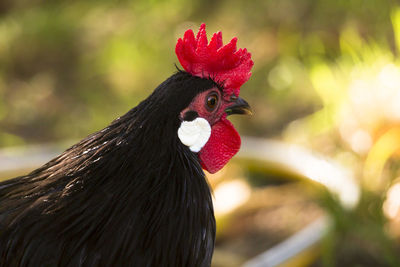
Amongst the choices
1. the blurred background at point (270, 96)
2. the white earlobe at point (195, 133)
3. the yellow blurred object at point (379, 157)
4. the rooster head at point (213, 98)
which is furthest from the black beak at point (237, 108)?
the yellow blurred object at point (379, 157)

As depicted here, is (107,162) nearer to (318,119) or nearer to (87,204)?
(87,204)

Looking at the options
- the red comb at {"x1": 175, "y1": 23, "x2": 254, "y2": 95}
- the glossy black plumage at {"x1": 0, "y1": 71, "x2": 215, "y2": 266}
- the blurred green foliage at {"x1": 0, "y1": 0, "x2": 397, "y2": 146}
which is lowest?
the glossy black plumage at {"x1": 0, "y1": 71, "x2": 215, "y2": 266}

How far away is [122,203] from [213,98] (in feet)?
1.65

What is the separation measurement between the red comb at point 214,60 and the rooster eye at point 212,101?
0.07 meters

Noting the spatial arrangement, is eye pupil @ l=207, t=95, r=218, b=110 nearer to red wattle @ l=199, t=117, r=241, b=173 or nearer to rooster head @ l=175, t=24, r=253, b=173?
rooster head @ l=175, t=24, r=253, b=173

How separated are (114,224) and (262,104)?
3775 mm

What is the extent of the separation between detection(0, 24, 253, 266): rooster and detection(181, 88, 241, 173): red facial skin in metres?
0.02

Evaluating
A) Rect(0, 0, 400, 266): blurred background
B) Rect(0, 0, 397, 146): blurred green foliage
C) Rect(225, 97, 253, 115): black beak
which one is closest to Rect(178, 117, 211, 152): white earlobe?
Rect(225, 97, 253, 115): black beak

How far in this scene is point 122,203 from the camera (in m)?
1.79

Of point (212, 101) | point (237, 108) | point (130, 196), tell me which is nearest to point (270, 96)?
point (237, 108)

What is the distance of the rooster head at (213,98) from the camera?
1920 mm

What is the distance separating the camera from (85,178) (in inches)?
71.2

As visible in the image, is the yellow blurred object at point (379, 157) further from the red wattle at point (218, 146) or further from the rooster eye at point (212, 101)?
the rooster eye at point (212, 101)

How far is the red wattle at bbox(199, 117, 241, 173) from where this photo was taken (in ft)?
6.66
